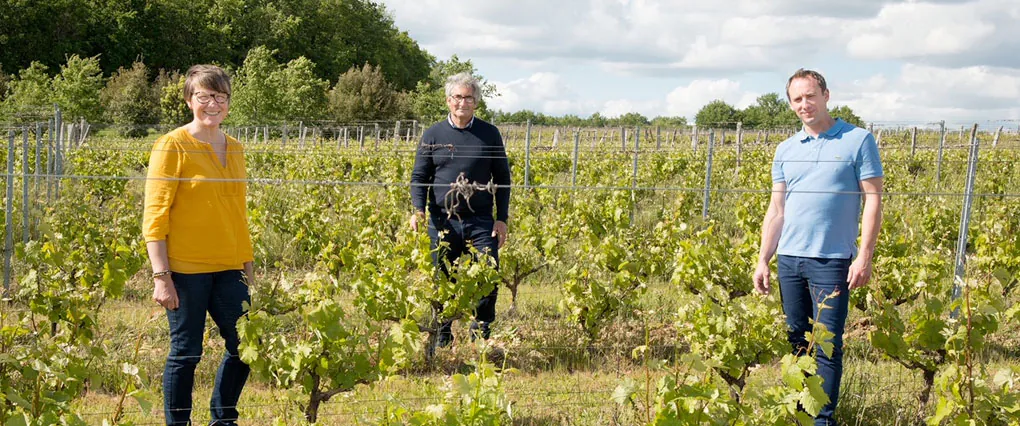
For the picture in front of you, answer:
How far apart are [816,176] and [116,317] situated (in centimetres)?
419

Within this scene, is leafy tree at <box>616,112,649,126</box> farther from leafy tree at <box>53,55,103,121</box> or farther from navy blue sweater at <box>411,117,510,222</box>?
navy blue sweater at <box>411,117,510,222</box>

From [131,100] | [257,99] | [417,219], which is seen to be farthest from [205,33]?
[417,219]

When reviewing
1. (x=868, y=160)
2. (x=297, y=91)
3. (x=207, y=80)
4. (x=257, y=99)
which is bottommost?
(x=868, y=160)

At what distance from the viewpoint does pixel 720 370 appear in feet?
11.2

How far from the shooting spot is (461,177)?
4.03m

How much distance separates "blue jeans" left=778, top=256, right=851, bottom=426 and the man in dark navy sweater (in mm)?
1456

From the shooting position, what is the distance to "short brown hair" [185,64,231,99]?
8.87 feet

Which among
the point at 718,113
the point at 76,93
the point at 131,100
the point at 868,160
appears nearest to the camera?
the point at 868,160

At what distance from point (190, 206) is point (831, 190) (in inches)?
85.1

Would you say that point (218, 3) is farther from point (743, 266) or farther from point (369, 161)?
point (743, 266)

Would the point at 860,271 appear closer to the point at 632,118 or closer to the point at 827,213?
the point at 827,213

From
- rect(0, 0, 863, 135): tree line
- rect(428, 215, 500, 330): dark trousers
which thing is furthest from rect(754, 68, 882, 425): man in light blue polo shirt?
rect(0, 0, 863, 135): tree line

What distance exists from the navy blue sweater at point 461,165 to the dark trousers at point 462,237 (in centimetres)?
5

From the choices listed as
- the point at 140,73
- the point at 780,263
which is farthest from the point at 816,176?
the point at 140,73
